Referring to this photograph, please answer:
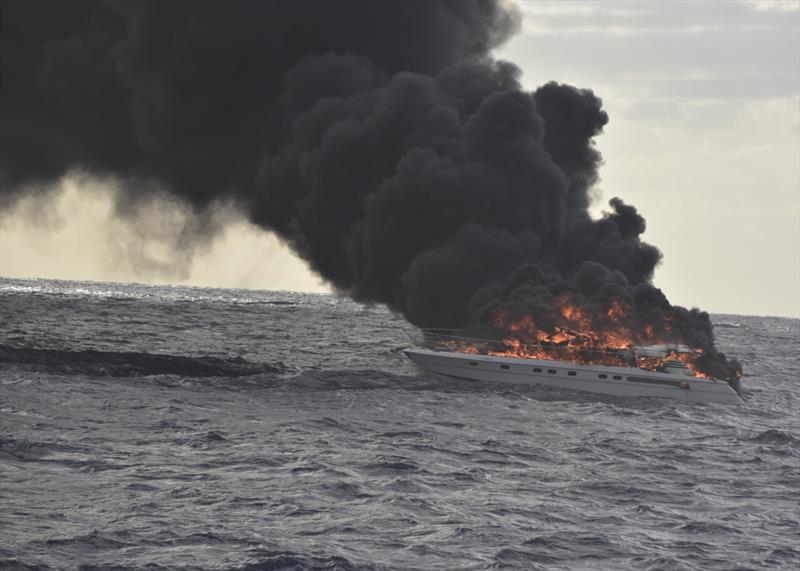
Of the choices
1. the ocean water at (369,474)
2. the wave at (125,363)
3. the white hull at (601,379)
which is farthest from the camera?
the white hull at (601,379)

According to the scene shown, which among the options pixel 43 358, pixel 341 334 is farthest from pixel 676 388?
pixel 341 334

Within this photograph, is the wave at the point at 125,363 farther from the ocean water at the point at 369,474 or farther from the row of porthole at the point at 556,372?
the row of porthole at the point at 556,372

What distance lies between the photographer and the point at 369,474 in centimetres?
3569

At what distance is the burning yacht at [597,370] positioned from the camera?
64062mm

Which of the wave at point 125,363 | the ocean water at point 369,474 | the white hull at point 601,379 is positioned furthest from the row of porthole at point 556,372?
the wave at point 125,363

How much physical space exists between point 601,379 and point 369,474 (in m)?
31.7

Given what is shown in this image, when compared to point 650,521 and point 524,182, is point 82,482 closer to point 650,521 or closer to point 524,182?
point 650,521

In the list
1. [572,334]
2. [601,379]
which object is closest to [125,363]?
[572,334]

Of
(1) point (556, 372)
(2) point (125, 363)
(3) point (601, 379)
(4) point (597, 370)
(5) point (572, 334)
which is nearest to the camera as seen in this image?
(4) point (597, 370)

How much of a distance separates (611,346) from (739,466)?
26.5 m

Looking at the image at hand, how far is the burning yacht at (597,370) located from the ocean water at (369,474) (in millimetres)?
1402

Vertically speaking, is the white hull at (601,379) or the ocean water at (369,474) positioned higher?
the white hull at (601,379)

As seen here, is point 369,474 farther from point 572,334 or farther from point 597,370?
point 572,334

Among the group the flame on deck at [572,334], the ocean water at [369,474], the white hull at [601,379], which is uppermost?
the flame on deck at [572,334]
